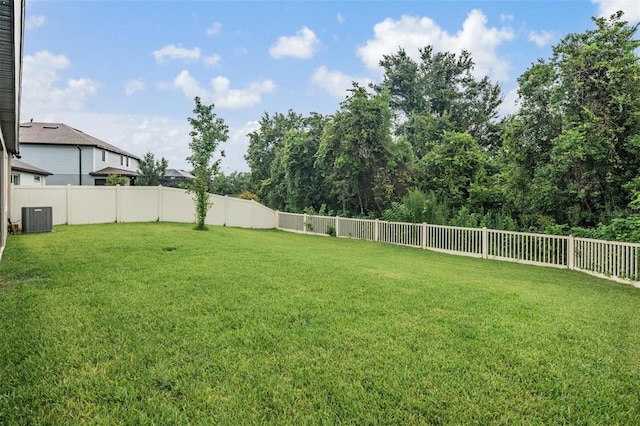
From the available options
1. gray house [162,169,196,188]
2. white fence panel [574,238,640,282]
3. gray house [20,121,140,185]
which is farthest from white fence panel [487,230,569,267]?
gray house [162,169,196,188]

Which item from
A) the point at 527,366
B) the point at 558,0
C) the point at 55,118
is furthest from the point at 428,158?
the point at 55,118

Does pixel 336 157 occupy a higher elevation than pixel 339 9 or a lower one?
lower

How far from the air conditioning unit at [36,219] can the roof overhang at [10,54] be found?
194 inches

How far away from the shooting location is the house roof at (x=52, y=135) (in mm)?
22078

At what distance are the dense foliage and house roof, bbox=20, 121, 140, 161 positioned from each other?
1199cm

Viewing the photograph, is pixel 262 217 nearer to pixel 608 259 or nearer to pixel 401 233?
pixel 401 233

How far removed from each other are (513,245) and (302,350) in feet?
27.9

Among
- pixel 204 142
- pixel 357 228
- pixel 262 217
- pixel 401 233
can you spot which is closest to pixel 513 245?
pixel 401 233

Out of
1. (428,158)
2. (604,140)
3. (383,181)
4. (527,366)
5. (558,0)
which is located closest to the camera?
(527,366)

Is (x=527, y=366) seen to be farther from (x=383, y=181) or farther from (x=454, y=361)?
(x=383, y=181)

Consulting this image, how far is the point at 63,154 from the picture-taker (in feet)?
73.6

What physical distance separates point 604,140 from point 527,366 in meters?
8.06

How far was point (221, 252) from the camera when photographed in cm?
746

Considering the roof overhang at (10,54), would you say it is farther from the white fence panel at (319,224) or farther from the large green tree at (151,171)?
the large green tree at (151,171)
